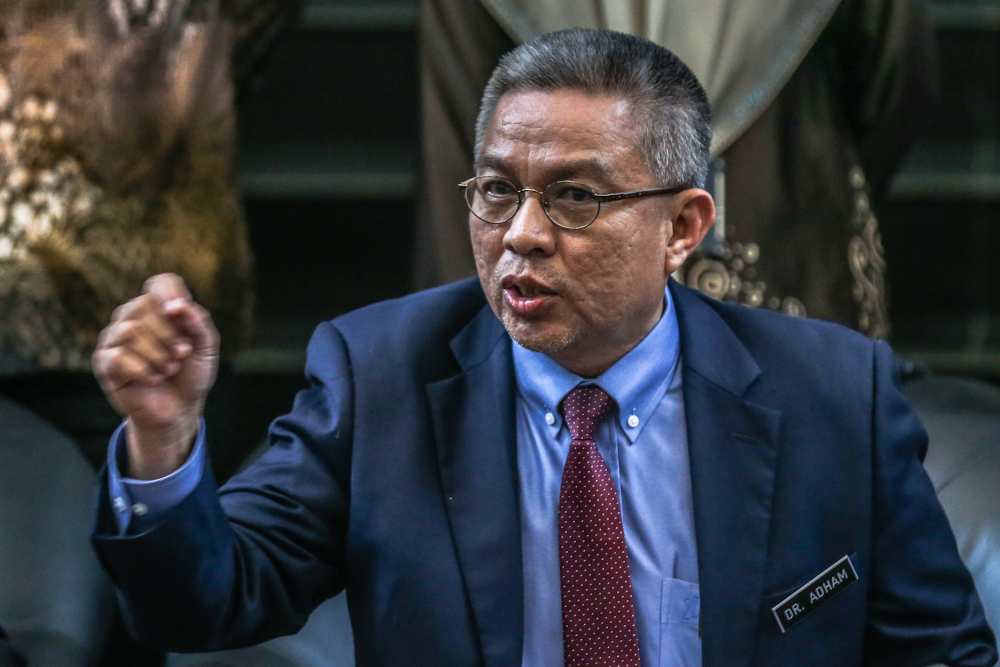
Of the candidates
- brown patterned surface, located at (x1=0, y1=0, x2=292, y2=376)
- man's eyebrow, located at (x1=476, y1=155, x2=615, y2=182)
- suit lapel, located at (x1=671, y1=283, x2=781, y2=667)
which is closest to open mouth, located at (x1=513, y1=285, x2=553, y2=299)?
man's eyebrow, located at (x1=476, y1=155, x2=615, y2=182)

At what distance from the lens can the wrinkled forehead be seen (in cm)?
126

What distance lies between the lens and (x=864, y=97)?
7.22ft

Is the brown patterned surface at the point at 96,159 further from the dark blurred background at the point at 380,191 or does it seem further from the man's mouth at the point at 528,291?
the man's mouth at the point at 528,291

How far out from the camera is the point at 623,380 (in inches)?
53.9

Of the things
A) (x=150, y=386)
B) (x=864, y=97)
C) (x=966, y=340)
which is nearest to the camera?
(x=150, y=386)

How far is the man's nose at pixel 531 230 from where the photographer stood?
49.4 inches

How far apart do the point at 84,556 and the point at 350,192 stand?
111 cm

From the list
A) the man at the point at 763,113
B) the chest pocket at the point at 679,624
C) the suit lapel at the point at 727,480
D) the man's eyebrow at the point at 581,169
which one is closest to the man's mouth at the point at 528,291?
the man's eyebrow at the point at 581,169

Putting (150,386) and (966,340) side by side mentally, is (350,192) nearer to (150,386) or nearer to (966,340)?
(966,340)

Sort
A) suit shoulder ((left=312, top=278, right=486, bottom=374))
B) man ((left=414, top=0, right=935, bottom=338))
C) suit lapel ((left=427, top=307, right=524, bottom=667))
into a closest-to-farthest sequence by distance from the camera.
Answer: suit lapel ((left=427, top=307, right=524, bottom=667)) < suit shoulder ((left=312, top=278, right=486, bottom=374)) < man ((left=414, top=0, right=935, bottom=338))

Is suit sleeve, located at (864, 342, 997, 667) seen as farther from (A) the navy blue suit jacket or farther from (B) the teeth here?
(B) the teeth

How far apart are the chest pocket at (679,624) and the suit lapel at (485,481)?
155 millimetres

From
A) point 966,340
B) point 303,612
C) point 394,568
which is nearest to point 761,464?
point 394,568

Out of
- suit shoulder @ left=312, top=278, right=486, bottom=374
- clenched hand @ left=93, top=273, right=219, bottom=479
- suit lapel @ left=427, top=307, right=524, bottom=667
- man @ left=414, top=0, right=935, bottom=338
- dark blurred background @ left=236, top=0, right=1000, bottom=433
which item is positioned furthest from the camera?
dark blurred background @ left=236, top=0, right=1000, bottom=433
